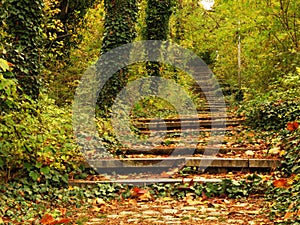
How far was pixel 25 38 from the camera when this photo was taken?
581cm

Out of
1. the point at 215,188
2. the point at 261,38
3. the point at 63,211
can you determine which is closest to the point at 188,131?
the point at 261,38

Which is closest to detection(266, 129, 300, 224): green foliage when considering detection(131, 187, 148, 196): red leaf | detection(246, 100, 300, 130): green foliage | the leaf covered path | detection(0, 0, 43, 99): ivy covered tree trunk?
the leaf covered path

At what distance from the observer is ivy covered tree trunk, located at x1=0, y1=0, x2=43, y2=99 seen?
5.70 metres

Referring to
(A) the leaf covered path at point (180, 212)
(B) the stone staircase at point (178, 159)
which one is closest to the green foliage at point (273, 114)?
(B) the stone staircase at point (178, 159)

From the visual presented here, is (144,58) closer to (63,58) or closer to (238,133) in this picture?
(63,58)

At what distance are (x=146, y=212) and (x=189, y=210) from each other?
43 cm

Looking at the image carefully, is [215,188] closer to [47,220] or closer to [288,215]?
[288,215]

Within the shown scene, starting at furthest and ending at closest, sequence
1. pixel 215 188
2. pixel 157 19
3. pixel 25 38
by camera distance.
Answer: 1. pixel 157 19
2. pixel 25 38
3. pixel 215 188

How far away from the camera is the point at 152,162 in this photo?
6.05 metres

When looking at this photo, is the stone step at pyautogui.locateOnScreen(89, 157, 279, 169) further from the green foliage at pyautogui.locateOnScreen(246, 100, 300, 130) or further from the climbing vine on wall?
the climbing vine on wall

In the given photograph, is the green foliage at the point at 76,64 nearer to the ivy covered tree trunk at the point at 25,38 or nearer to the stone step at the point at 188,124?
the stone step at the point at 188,124

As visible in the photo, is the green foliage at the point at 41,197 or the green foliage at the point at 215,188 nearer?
the green foliage at the point at 41,197

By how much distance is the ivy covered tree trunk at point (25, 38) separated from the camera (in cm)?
570

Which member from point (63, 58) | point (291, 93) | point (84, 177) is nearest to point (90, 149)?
point (84, 177)
